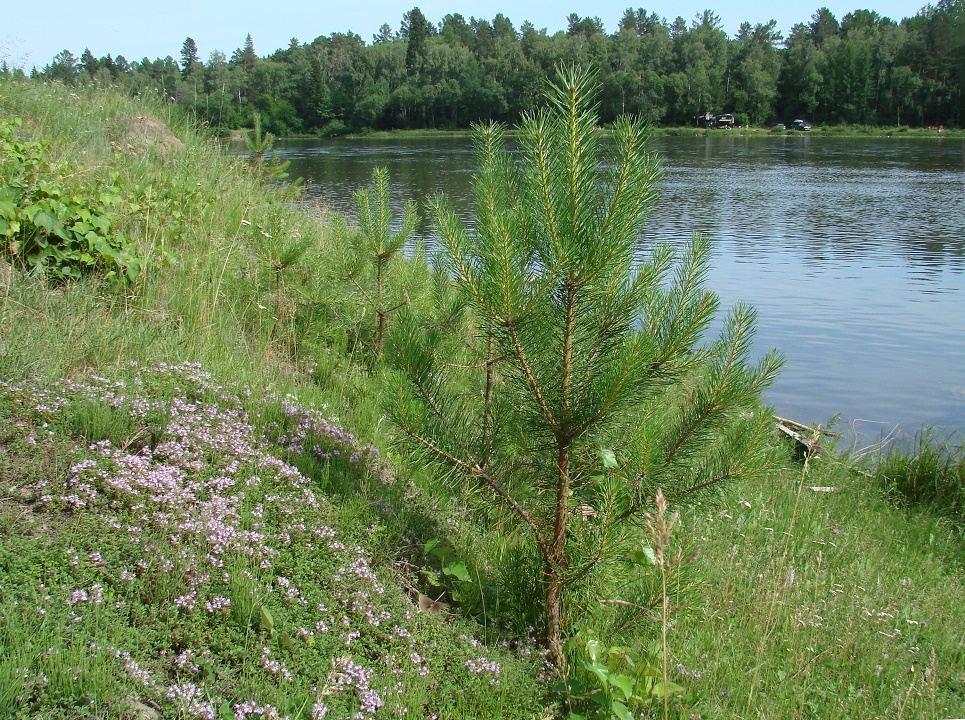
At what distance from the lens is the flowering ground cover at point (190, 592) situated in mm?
2506

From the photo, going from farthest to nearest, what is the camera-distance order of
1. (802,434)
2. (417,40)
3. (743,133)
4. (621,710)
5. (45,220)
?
1. (417,40)
2. (743,133)
3. (802,434)
4. (45,220)
5. (621,710)

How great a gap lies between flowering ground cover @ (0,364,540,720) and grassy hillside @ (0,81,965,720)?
1 centimetres

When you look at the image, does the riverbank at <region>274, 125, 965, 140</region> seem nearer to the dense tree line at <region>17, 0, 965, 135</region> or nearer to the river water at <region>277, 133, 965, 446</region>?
the dense tree line at <region>17, 0, 965, 135</region>

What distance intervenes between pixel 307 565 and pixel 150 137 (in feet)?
27.0

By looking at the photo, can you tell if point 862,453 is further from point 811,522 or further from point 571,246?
point 571,246

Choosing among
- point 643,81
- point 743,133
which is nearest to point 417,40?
point 743,133

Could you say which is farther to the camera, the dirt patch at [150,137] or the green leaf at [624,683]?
the dirt patch at [150,137]

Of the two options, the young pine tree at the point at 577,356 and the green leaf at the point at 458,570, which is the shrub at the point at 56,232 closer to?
the young pine tree at the point at 577,356

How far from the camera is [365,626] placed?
9.70 ft

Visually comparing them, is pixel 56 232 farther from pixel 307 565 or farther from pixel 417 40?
pixel 417 40

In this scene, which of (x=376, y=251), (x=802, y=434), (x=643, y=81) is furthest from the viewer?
(x=643, y=81)

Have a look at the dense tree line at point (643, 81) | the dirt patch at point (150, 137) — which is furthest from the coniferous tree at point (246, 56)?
the dirt patch at point (150, 137)

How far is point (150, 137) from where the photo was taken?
9805 millimetres

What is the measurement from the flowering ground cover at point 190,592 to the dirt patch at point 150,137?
5.74 metres
